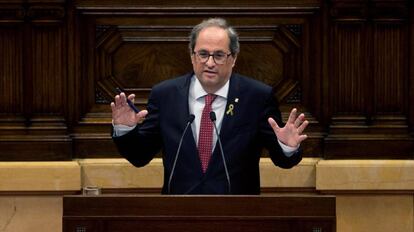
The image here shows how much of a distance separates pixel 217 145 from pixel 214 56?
0.33 meters

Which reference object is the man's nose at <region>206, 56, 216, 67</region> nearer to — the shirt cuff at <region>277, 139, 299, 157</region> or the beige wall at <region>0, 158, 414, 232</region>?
the shirt cuff at <region>277, 139, 299, 157</region>

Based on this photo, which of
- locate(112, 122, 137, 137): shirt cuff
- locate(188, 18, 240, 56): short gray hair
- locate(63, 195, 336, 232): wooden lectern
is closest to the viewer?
locate(63, 195, 336, 232): wooden lectern

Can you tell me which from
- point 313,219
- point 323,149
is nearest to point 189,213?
point 313,219

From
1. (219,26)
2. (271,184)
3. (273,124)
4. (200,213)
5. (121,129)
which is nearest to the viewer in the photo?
(200,213)

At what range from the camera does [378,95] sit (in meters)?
5.10

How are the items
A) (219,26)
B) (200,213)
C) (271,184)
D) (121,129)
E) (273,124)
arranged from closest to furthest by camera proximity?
(200,213), (273,124), (121,129), (219,26), (271,184)

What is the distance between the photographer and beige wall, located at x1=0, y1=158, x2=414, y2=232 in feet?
16.4

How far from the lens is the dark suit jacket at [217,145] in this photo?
3625mm

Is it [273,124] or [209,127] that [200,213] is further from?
[209,127]

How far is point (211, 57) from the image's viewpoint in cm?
367

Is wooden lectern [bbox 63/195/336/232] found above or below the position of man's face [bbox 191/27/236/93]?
below

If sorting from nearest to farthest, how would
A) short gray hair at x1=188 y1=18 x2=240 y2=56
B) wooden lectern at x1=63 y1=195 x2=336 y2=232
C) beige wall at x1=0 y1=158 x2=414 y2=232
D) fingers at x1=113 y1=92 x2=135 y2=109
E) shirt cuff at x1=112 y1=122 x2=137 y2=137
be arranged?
1. wooden lectern at x1=63 y1=195 x2=336 y2=232
2. fingers at x1=113 y1=92 x2=135 y2=109
3. shirt cuff at x1=112 y1=122 x2=137 y2=137
4. short gray hair at x1=188 y1=18 x2=240 y2=56
5. beige wall at x1=0 y1=158 x2=414 y2=232

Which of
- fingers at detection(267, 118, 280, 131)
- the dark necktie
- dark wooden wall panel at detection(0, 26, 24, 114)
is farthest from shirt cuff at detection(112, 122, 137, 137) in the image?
dark wooden wall panel at detection(0, 26, 24, 114)

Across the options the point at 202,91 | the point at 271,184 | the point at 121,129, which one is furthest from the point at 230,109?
the point at 271,184
